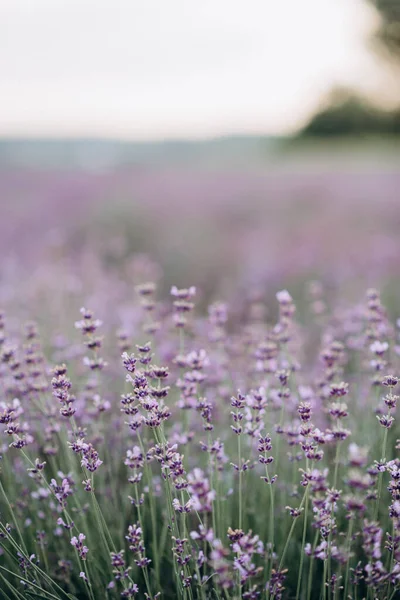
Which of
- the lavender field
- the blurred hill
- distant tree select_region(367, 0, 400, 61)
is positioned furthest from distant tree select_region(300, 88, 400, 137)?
the lavender field

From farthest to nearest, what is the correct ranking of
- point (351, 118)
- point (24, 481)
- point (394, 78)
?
point (351, 118) < point (394, 78) < point (24, 481)

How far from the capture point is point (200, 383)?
235 cm

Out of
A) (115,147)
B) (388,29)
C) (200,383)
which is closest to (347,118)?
(388,29)

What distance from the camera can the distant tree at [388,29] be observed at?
22.1 meters

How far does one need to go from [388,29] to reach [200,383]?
77.3 feet

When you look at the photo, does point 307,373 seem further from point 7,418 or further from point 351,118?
point 351,118

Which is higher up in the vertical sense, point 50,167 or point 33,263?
point 50,167

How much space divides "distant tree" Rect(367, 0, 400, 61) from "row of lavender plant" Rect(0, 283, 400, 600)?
2201 centimetres

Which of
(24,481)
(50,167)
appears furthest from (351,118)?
(24,481)

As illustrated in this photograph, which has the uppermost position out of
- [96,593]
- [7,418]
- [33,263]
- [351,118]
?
[351,118]

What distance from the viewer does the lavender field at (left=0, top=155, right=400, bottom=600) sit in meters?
1.63

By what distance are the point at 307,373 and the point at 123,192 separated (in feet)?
23.4

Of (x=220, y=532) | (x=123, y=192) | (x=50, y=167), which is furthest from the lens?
(x=50, y=167)

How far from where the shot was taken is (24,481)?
8.46ft
